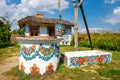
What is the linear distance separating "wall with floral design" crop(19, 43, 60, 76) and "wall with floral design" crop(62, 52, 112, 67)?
1109mm

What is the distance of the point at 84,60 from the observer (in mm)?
8070

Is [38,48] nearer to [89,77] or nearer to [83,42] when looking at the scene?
[89,77]

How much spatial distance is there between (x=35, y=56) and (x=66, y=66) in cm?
202

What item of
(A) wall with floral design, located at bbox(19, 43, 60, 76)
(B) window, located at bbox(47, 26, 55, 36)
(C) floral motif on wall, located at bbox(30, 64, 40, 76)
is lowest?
(C) floral motif on wall, located at bbox(30, 64, 40, 76)

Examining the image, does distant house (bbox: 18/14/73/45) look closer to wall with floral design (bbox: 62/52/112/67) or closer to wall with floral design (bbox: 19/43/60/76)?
wall with floral design (bbox: 62/52/112/67)

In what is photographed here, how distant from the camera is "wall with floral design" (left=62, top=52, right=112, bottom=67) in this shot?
7.73 metres

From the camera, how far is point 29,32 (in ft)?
68.5

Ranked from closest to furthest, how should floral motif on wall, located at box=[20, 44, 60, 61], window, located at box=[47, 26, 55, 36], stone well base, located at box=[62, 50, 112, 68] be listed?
floral motif on wall, located at box=[20, 44, 60, 61], stone well base, located at box=[62, 50, 112, 68], window, located at box=[47, 26, 55, 36]

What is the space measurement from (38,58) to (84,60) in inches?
107

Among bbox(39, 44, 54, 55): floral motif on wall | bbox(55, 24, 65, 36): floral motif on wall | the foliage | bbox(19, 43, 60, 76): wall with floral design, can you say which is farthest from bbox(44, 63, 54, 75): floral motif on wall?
bbox(55, 24, 65, 36): floral motif on wall

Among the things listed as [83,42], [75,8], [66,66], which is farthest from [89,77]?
[83,42]

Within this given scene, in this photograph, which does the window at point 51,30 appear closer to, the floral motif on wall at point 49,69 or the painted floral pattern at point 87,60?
the painted floral pattern at point 87,60

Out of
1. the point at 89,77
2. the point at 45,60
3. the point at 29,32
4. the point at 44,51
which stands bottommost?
the point at 89,77

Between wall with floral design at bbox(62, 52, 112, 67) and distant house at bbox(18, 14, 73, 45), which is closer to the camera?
wall with floral design at bbox(62, 52, 112, 67)
